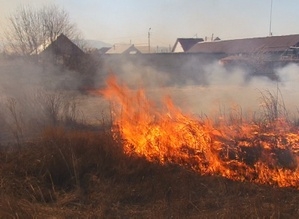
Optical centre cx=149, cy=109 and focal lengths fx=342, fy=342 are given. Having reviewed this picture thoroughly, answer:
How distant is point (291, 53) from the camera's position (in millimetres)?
27312

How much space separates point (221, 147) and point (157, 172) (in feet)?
4.53

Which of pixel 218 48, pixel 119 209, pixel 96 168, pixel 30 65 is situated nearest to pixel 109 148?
pixel 96 168

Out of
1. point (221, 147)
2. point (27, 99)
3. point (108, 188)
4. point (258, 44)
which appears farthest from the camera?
point (258, 44)

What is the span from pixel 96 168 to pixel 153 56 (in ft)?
58.1

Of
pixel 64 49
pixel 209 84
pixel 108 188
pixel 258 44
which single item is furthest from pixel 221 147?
pixel 258 44

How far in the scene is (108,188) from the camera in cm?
607

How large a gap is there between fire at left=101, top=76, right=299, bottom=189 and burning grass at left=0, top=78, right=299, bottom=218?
18mm

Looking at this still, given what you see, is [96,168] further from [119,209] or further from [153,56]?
[153,56]

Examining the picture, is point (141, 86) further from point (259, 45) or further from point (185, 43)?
point (185, 43)

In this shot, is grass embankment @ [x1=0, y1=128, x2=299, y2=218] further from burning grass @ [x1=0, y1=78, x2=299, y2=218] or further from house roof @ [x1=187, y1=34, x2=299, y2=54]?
house roof @ [x1=187, y1=34, x2=299, y2=54]

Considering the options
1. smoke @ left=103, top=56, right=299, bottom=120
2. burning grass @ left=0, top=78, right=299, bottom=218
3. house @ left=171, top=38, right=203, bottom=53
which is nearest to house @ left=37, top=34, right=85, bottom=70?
smoke @ left=103, top=56, right=299, bottom=120

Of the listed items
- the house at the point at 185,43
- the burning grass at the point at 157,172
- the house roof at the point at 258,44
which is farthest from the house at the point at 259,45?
the burning grass at the point at 157,172

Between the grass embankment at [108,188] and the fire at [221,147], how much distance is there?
0.27m

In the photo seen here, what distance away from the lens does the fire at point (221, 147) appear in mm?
6379
